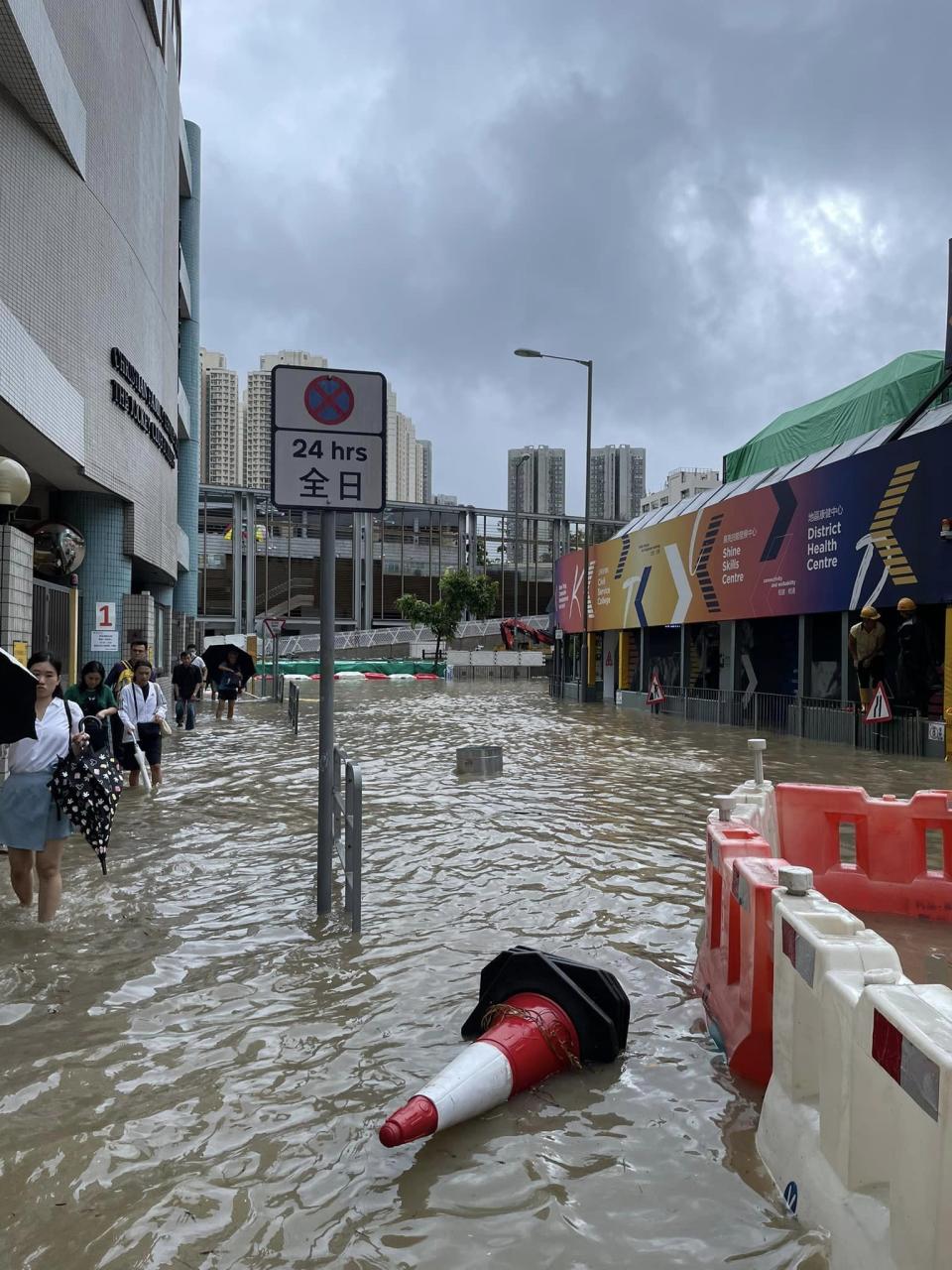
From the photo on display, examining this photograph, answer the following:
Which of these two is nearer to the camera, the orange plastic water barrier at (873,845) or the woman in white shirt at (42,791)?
the woman in white shirt at (42,791)

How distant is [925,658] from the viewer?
1645 centimetres

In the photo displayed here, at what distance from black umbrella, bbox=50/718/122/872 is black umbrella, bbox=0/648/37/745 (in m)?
0.37

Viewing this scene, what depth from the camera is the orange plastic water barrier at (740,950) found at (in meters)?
3.74

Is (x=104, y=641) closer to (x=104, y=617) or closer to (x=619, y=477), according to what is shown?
(x=104, y=617)

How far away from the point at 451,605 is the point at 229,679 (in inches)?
1570

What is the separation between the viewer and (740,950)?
4016mm

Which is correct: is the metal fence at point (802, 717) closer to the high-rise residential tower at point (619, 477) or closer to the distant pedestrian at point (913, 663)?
the distant pedestrian at point (913, 663)

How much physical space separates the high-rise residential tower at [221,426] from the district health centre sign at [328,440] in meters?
104

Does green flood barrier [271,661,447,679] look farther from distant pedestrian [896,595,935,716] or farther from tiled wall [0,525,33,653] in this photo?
tiled wall [0,525,33,653]

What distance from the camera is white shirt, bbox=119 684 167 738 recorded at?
35.8ft

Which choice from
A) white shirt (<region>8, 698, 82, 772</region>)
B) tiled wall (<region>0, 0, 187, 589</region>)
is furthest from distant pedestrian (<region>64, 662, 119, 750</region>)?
tiled wall (<region>0, 0, 187, 589</region>)

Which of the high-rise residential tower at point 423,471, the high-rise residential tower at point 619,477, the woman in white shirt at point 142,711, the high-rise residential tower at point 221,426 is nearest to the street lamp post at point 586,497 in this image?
the woman in white shirt at point 142,711

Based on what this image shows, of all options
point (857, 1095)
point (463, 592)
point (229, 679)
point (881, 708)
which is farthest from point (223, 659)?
point (463, 592)

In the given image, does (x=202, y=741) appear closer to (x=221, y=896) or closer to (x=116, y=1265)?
(x=221, y=896)
